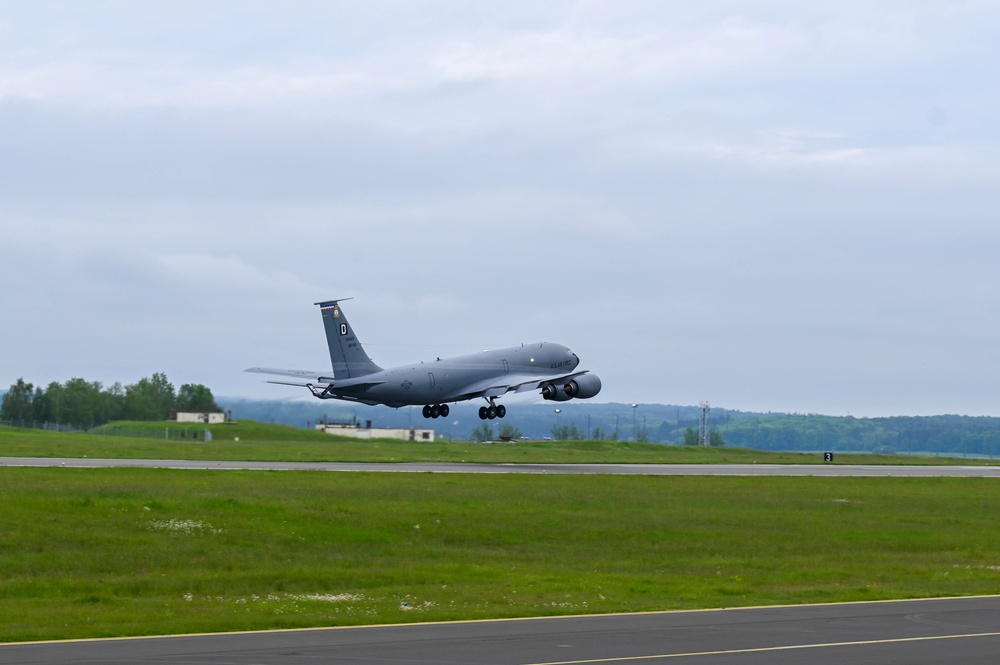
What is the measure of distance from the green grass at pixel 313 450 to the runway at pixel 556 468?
5.64 metres

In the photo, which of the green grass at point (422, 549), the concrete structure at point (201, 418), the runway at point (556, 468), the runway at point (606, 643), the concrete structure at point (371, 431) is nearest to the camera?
the runway at point (606, 643)

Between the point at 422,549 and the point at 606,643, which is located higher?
the point at 422,549

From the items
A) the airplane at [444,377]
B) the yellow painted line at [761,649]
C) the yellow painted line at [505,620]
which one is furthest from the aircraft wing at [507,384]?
the yellow painted line at [761,649]

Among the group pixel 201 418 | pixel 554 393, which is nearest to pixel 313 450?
pixel 554 393

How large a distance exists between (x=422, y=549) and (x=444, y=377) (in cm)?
4578

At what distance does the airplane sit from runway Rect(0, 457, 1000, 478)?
5036 mm

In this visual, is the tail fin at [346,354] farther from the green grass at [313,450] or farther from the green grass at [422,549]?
the green grass at [422,549]

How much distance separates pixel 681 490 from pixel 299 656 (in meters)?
48.0

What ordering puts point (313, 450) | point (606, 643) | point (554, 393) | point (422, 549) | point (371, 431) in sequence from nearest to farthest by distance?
1. point (606, 643)
2. point (422, 549)
3. point (554, 393)
4. point (313, 450)
5. point (371, 431)

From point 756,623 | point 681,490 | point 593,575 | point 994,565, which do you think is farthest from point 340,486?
point 756,623

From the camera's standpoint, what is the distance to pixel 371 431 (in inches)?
6304

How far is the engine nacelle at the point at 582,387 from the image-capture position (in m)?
96.6

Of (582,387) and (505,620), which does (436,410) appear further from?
(505,620)

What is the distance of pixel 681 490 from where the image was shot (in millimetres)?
69875
